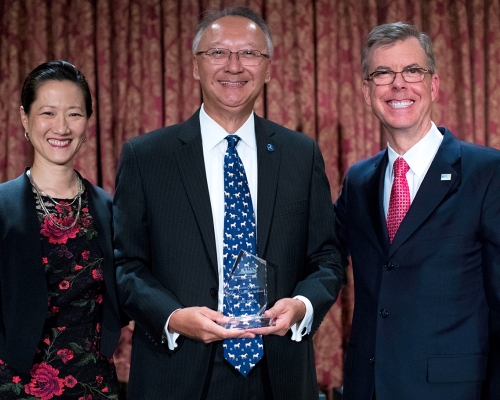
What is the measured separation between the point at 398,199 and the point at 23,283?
4.28 ft

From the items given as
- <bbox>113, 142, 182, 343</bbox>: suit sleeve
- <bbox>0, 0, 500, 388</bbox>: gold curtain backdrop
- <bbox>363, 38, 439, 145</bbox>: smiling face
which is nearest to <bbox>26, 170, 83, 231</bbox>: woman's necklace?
<bbox>113, 142, 182, 343</bbox>: suit sleeve

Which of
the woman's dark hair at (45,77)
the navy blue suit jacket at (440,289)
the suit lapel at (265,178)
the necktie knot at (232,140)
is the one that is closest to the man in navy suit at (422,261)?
the navy blue suit jacket at (440,289)

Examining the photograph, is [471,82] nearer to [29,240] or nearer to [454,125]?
[454,125]

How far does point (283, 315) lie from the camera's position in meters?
2.02

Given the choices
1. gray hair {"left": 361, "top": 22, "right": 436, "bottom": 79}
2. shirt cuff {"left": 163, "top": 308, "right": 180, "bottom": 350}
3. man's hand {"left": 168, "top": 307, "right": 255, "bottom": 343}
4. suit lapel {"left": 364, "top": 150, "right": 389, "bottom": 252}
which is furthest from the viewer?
gray hair {"left": 361, "top": 22, "right": 436, "bottom": 79}

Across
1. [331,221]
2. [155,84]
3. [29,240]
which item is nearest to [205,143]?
[331,221]

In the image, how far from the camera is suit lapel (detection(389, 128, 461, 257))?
2.22 metres

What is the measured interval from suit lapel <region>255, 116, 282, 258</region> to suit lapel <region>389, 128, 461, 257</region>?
0.43 meters

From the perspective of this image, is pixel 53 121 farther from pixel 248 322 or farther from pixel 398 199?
pixel 398 199

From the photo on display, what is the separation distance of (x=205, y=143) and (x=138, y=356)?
76 centimetres

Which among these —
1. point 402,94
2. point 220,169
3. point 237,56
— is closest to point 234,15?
point 237,56

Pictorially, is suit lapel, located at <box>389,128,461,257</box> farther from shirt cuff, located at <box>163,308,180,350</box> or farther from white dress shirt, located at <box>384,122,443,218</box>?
shirt cuff, located at <box>163,308,180,350</box>

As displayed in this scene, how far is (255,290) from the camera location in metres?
2.06

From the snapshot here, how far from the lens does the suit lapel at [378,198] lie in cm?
231
